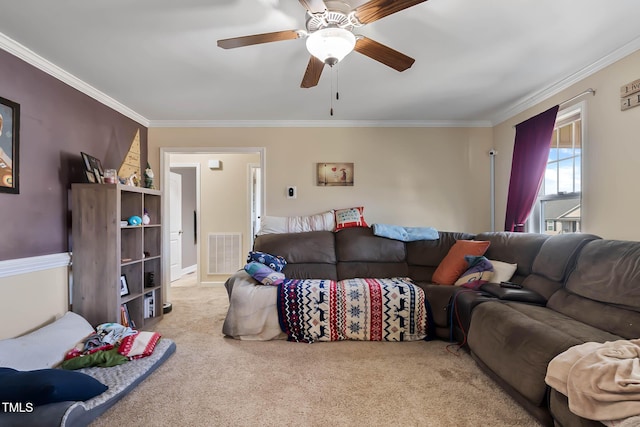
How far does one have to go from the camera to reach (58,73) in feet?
8.46

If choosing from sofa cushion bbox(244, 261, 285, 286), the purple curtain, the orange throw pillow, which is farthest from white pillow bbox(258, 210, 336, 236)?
the purple curtain

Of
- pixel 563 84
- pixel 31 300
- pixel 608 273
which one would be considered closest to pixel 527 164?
pixel 563 84

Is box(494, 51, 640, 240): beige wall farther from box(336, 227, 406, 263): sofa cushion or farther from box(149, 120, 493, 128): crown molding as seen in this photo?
box(336, 227, 406, 263): sofa cushion

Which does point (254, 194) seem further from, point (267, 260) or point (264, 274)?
point (264, 274)

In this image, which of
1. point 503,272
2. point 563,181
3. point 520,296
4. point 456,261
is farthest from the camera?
point 456,261

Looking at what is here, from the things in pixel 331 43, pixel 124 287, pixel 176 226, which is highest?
pixel 331 43

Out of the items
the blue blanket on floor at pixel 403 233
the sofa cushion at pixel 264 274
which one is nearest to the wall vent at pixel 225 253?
the sofa cushion at pixel 264 274

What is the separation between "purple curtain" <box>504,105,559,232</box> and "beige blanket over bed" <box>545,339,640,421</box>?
2.00 meters

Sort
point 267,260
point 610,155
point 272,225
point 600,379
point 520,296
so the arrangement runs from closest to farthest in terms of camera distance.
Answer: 1. point 600,379
2. point 520,296
3. point 610,155
4. point 267,260
5. point 272,225

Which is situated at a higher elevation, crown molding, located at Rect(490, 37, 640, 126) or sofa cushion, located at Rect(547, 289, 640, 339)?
crown molding, located at Rect(490, 37, 640, 126)

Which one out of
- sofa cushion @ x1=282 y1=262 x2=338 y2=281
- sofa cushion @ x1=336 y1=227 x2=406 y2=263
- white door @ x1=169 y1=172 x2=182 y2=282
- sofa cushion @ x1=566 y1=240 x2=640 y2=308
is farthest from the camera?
white door @ x1=169 y1=172 x2=182 y2=282

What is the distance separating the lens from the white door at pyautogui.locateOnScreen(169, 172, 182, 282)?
5461 mm

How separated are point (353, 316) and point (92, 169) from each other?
2685mm

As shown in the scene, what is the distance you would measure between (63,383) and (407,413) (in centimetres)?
183
